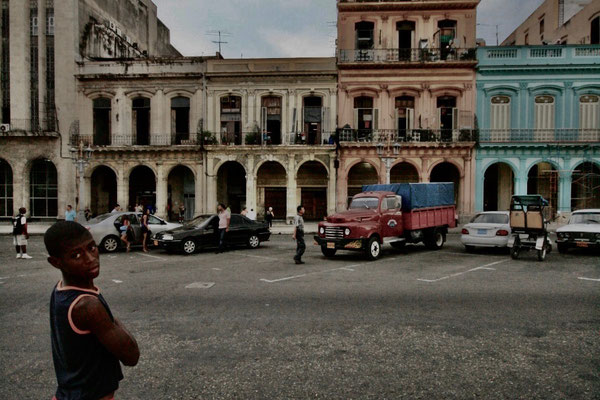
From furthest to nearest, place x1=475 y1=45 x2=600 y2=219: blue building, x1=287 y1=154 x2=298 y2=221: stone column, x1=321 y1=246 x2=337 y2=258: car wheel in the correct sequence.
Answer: x1=287 y1=154 x2=298 y2=221: stone column
x1=475 y1=45 x2=600 y2=219: blue building
x1=321 y1=246 x2=337 y2=258: car wheel

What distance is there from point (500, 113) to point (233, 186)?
18866 millimetres

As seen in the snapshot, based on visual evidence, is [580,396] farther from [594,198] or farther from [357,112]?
[594,198]

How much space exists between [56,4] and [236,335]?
1230 inches

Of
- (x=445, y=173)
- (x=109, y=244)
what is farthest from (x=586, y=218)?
(x=109, y=244)

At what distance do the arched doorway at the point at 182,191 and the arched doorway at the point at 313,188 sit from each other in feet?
25.8

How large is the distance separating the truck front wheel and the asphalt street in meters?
4.65

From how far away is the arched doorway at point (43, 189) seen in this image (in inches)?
1151

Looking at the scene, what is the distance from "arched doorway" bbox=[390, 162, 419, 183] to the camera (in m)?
28.7

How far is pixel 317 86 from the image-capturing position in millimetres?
27750

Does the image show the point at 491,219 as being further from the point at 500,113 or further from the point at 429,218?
the point at 500,113

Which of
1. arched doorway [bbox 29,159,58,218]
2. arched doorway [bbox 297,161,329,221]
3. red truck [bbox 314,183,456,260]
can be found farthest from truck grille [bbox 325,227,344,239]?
arched doorway [bbox 29,159,58,218]

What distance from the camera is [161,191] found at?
1127 inches

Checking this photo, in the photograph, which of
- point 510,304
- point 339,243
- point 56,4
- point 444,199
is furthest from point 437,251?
→ point 56,4

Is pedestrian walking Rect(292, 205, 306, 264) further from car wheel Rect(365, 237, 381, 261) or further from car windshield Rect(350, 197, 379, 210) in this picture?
car windshield Rect(350, 197, 379, 210)
